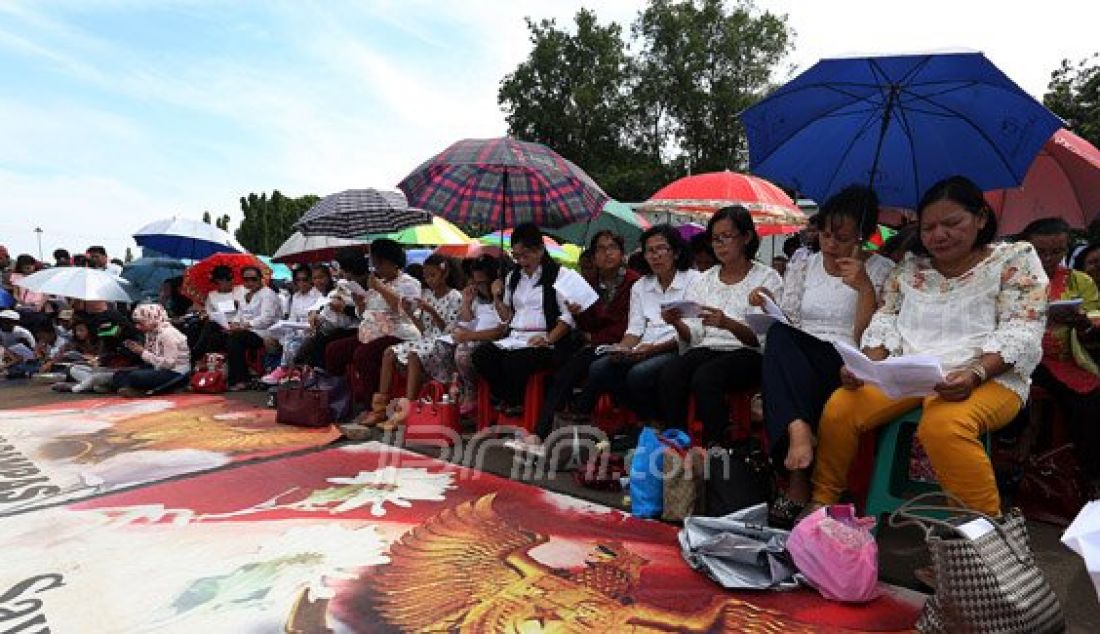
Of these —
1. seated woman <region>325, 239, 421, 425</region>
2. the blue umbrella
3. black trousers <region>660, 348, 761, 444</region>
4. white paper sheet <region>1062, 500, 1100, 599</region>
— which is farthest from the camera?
seated woman <region>325, 239, 421, 425</region>

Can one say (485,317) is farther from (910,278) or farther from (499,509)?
(910,278)

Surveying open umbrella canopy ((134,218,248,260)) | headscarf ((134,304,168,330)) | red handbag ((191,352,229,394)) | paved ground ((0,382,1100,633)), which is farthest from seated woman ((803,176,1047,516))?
open umbrella canopy ((134,218,248,260))

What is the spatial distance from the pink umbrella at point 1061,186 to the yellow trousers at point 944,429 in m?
1.70

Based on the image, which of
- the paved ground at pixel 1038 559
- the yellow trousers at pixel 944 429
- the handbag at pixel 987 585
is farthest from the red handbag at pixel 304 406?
the handbag at pixel 987 585

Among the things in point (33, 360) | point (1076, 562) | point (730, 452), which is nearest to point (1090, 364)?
point (1076, 562)

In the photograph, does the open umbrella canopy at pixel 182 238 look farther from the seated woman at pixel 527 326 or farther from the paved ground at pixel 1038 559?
the paved ground at pixel 1038 559

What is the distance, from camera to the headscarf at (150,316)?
6582 millimetres

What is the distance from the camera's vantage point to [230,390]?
691 cm

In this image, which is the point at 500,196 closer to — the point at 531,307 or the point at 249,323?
the point at 531,307

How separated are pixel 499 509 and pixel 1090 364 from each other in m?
2.89

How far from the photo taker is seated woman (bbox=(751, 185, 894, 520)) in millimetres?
2938

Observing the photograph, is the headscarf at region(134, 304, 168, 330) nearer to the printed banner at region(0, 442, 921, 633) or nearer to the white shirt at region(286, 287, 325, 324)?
the white shirt at region(286, 287, 325, 324)

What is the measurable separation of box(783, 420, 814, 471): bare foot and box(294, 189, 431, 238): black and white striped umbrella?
4.36 meters

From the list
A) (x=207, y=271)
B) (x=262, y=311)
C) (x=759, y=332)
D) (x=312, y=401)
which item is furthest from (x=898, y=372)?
(x=207, y=271)
